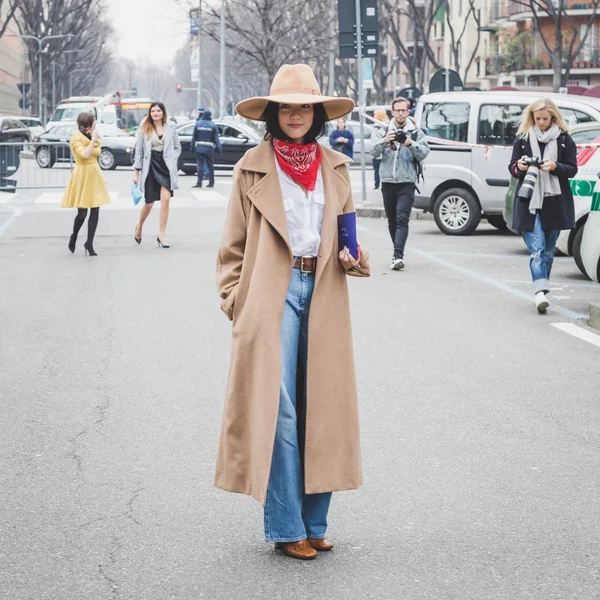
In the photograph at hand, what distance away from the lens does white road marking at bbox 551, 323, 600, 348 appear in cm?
942

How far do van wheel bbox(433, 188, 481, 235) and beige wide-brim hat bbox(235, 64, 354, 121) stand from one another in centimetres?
1351

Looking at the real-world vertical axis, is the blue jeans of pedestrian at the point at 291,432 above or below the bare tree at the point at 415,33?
below

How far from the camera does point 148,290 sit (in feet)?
39.7

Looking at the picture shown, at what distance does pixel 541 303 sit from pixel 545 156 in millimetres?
1183

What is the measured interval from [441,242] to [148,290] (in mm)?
6130

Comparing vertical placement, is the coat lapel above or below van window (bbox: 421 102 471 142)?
below

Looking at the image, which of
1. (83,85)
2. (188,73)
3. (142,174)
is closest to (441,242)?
(142,174)

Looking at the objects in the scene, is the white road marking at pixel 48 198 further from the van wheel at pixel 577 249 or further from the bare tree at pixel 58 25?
the bare tree at pixel 58 25

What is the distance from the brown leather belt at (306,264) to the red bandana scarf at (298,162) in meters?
0.24

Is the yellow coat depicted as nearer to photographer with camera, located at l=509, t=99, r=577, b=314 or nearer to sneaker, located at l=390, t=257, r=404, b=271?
sneaker, located at l=390, t=257, r=404, b=271

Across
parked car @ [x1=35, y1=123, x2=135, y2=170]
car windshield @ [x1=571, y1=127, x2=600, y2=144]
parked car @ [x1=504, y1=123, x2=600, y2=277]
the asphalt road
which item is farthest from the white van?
parked car @ [x1=35, y1=123, x2=135, y2=170]

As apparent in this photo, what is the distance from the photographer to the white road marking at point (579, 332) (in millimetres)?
9422

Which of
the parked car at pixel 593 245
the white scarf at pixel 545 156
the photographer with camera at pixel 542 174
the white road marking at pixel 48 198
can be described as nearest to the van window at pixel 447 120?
the parked car at pixel 593 245

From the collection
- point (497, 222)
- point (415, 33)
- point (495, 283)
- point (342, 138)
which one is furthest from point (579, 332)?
point (415, 33)
